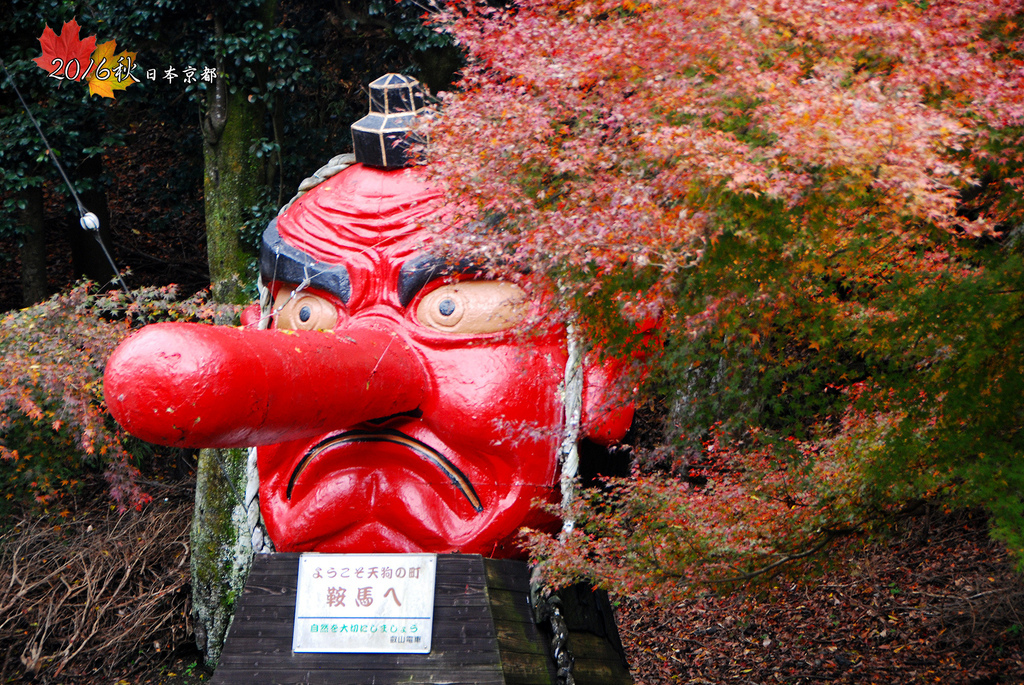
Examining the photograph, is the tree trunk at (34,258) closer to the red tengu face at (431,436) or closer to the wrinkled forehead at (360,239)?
the wrinkled forehead at (360,239)

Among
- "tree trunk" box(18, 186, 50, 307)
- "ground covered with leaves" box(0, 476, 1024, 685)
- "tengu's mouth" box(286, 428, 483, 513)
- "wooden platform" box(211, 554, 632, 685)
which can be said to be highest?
"tengu's mouth" box(286, 428, 483, 513)

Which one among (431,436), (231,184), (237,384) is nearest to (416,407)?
(431,436)

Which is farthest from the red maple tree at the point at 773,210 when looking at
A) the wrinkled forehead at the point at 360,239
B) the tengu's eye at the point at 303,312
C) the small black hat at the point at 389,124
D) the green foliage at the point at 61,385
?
the green foliage at the point at 61,385

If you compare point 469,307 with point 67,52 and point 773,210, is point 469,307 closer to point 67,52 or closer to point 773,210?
point 773,210

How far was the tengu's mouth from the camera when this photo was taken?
3529mm

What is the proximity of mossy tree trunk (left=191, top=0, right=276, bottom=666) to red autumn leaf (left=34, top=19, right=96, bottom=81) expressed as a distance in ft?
2.58

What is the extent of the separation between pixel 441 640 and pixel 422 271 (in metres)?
1.35

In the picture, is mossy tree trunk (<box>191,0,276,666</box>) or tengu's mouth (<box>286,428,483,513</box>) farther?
mossy tree trunk (<box>191,0,276,666</box>)

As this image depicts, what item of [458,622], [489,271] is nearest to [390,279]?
[489,271]

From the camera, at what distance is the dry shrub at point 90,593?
6285 mm

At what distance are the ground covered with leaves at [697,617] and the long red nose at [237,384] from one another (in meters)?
3.35

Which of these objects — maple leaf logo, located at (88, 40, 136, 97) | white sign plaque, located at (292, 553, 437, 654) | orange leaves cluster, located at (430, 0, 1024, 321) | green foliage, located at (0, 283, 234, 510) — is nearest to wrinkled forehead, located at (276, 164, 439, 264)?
orange leaves cluster, located at (430, 0, 1024, 321)

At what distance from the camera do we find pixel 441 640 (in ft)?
10.6

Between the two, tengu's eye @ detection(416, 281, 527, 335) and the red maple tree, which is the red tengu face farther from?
the red maple tree
